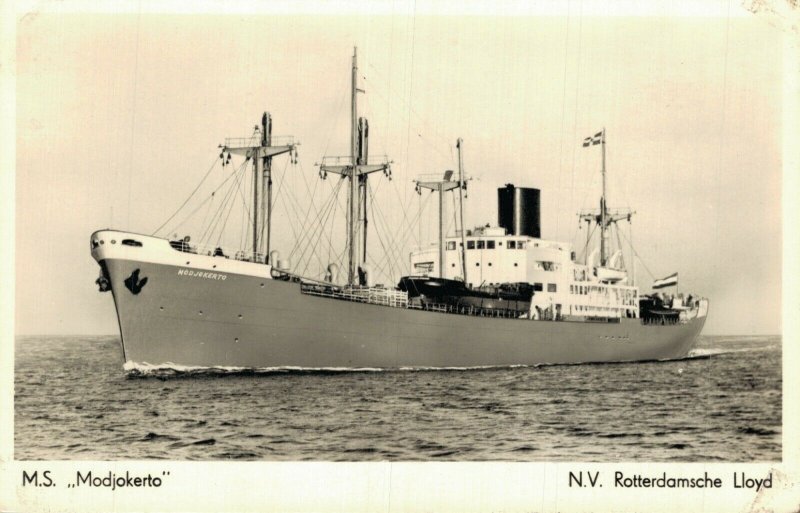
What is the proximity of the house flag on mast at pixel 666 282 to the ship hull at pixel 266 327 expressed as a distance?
8530 millimetres

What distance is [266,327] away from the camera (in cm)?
2533

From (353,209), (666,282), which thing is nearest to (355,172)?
(353,209)

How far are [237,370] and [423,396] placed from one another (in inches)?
→ 231

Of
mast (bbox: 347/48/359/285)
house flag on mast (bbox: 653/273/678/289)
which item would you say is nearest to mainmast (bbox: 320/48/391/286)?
mast (bbox: 347/48/359/285)

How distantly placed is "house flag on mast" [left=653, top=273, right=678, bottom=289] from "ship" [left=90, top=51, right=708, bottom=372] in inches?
2.4

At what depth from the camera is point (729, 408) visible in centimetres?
2023

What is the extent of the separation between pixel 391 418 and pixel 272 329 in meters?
7.46

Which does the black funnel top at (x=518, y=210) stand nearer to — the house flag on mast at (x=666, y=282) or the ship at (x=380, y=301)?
the ship at (x=380, y=301)

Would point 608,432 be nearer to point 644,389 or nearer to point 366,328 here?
point 644,389

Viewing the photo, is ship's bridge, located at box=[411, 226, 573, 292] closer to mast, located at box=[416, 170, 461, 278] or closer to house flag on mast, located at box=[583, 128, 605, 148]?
mast, located at box=[416, 170, 461, 278]

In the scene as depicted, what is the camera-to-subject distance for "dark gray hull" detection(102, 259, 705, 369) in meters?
24.0

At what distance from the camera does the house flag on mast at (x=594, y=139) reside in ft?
84.1

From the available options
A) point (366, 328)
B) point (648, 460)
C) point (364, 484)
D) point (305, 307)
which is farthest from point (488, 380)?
point (364, 484)

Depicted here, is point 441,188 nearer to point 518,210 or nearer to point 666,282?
point 518,210
